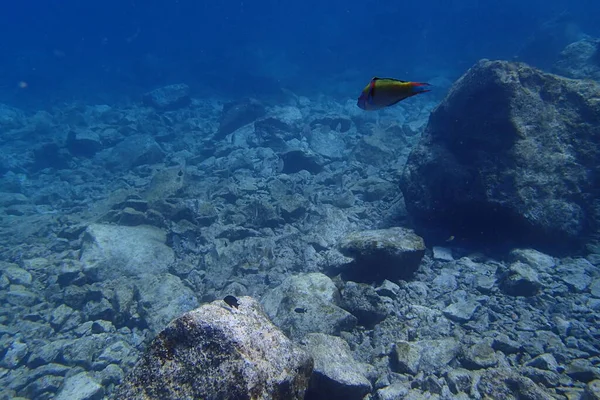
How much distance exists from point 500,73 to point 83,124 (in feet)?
88.6

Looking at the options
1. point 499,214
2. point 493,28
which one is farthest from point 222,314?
point 493,28

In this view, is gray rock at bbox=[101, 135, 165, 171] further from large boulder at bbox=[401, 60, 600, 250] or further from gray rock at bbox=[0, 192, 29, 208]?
large boulder at bbox=[401, 60, 600, 250]

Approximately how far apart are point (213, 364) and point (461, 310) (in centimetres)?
423

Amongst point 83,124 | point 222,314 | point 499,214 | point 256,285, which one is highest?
point 83,124

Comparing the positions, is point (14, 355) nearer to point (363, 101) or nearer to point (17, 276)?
point (17, 276)

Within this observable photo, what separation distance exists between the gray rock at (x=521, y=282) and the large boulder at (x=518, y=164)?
1253 millimetres

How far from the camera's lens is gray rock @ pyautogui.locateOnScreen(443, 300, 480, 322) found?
199 inches

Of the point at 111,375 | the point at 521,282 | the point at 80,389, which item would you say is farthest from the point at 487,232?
the point at 80,389

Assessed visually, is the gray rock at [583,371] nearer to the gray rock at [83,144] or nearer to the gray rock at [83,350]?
the gray rock at [83,350]

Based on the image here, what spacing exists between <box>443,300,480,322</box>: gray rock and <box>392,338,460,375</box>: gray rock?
2.09 feet

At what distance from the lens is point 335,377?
11.8 feet

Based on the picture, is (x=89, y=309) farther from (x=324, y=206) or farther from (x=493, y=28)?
(x=493, y=28)

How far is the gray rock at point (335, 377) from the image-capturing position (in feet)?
11.7

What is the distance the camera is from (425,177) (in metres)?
7.60
